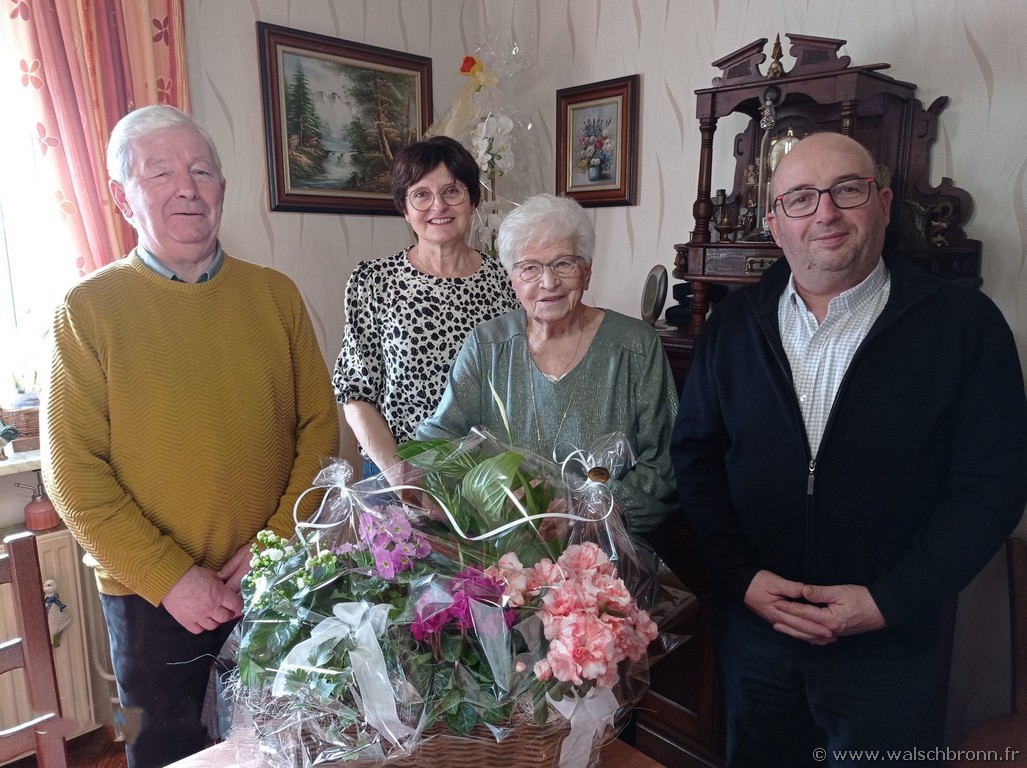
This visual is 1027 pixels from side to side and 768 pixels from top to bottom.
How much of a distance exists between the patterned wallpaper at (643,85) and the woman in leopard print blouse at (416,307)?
91 centimetres

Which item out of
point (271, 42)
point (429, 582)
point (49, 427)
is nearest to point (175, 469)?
point (49, 427)

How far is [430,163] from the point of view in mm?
1802

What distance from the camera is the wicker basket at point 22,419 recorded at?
7.04ft

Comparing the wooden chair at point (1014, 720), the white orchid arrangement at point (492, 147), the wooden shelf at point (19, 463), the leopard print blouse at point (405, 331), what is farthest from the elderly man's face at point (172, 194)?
the wooden chair at point (1014, 720)

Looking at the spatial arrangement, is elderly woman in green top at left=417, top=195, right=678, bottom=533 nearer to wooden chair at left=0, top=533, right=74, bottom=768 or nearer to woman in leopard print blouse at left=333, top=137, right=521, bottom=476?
woman in leopard print blouse at left=333, top=137, right=521, bottom=476

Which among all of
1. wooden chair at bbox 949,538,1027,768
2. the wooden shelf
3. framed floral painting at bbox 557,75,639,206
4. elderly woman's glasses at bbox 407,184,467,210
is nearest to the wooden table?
wooden chair at bbox 949,538,1027,768

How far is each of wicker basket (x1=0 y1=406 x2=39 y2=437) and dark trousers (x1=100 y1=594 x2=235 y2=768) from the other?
1005mm

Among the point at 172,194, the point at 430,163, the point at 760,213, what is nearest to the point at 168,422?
the point at 172,194

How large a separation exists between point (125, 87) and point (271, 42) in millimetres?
576

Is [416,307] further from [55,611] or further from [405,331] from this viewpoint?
[55,611]

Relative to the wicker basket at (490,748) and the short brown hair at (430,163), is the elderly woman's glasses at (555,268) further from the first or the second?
the wicker basket at (490,748)

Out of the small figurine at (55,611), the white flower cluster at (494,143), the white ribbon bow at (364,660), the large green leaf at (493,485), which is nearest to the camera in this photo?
the white ribbon bow at (364,660)

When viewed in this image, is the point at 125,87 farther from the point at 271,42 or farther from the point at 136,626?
the point at 136,626

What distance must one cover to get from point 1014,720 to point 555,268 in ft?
4.66
